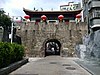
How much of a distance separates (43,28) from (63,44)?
4214 mm

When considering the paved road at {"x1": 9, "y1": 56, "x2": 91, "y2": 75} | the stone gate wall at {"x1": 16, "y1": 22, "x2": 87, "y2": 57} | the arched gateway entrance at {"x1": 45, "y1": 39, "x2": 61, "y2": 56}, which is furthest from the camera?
the arched gateway entrance at {"x1": 45, "y1": 39, "x2": 61, "y2": 56}

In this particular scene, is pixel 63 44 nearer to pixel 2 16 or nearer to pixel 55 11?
pixel 55 11

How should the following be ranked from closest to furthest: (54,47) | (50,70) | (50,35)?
(50,70) → (50,35) → (54,47)

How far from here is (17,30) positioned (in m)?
31.1

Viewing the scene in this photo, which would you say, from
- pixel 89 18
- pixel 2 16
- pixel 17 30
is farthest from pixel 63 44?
pixel 2 16

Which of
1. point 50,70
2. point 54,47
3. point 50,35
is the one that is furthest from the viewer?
point 54,47

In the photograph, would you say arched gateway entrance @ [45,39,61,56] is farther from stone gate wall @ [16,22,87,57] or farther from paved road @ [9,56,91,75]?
paved road @ [9,56,91,75]

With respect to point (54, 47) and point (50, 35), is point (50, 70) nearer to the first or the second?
point (50, 35)

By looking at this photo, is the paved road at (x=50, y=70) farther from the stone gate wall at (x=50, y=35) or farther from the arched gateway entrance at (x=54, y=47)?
the arched gateway entrance at (x=54, y=47)

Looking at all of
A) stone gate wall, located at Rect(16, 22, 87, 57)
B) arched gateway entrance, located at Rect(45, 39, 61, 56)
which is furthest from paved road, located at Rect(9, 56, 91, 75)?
arched gateway entrance, located at Rect(45, 39, 61, 56)

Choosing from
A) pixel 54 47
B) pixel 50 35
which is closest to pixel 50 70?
pixel 50 35

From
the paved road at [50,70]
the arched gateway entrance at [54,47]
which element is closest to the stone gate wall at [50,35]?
the arched gateway entrance at [54,47]

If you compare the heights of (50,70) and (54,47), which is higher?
(54,47)

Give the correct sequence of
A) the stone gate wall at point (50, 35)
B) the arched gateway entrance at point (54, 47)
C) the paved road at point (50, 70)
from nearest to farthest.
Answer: the paved road at point (50, 70), the stone gate wall at point (50, 35), the arched gateway entrance at point (54, 47)
